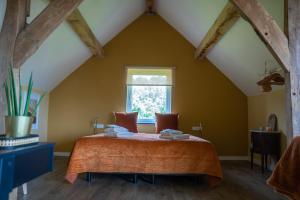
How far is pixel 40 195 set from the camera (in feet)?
8.39

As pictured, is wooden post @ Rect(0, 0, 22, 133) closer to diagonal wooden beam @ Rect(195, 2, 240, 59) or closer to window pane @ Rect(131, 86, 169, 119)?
diagonal wooden beam @ Rect(195, 2, 240, 59)

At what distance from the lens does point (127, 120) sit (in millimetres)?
4809

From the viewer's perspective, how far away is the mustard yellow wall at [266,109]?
12.9ft

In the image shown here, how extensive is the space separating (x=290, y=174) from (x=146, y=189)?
1572 mm

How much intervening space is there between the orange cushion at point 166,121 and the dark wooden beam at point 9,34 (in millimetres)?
3018

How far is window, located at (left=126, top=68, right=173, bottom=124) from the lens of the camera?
5.41 m

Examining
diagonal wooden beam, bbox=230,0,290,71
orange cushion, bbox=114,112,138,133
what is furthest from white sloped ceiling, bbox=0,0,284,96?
orange cushion, bbox=114,112,138,133

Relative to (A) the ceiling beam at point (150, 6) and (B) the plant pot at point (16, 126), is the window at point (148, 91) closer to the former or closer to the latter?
(A) the ceiling beam at point (150, 6)

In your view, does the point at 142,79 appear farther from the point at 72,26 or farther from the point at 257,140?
the point at 257,140

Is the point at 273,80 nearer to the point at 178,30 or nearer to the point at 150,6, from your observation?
the point at 178,30

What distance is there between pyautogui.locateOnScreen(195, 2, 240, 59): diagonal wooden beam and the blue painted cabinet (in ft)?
9.14

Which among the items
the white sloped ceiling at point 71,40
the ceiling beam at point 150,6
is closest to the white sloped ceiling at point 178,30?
the white sloped ceiling at point 71,40

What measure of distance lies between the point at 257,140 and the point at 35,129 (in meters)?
4.18

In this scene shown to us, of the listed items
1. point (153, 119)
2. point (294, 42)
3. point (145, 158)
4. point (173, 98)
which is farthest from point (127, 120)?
point (294, 42)
